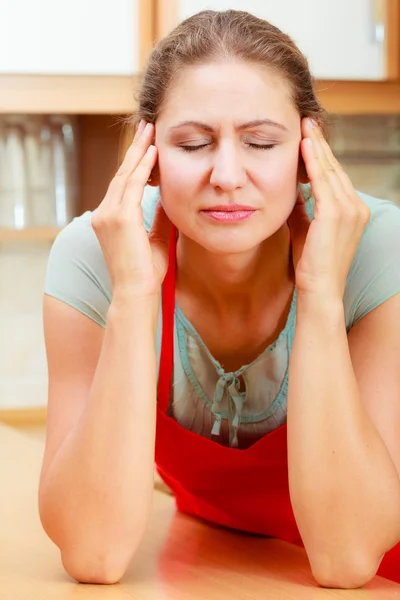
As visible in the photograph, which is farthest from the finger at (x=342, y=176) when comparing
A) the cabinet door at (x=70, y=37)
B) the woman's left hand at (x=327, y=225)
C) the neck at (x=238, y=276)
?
the cabinet door at (x=70, y=37)

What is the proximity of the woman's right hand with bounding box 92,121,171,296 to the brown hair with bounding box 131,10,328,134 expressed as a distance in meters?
0.05

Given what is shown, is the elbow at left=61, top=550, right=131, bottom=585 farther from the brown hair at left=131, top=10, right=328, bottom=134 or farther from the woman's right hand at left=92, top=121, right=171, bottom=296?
the brown hair at left=131, top=10, right=328, bottom=134

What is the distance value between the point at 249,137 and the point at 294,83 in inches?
4.4

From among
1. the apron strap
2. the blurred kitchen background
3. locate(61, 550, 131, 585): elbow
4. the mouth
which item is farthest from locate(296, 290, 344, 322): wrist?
the blurred kitchen background

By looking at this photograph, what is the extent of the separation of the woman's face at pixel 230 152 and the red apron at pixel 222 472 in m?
0.16

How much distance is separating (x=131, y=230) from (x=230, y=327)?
0.78 feet

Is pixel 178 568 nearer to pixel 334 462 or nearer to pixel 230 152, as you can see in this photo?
pixel 334 462

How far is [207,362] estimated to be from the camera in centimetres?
126

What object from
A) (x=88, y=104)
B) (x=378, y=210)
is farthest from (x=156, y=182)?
(x=88, y=104)

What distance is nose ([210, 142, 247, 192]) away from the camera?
1.04m

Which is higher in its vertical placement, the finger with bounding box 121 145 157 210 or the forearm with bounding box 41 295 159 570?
the finger with bounding box 121 145 157 210

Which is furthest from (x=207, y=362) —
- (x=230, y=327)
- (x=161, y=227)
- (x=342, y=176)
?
(x=342, y=176)

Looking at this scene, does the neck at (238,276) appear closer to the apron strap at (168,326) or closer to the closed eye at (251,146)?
the apron strap at (168,326)

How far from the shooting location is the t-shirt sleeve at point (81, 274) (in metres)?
1.20
